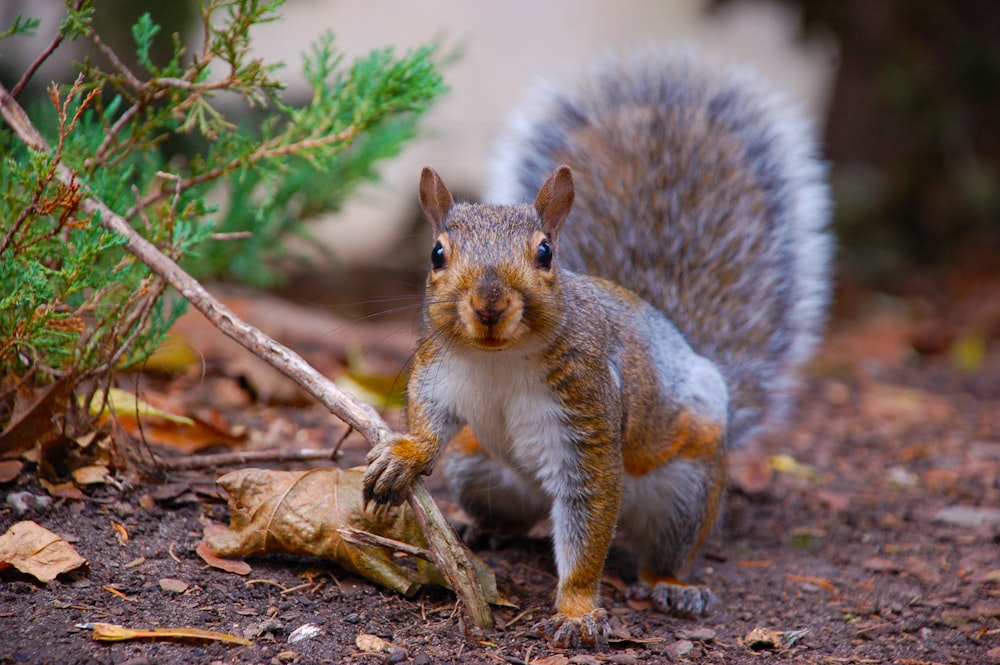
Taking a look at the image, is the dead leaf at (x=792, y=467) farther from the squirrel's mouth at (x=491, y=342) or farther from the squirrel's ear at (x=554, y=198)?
the squirrel's mouth at (x=491, y=342)

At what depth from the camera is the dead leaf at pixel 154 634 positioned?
185cm

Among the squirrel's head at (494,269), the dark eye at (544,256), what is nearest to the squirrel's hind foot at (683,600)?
the squirrel's head at (494,269)

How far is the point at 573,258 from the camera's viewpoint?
3.05 m

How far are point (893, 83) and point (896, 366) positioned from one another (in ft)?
7.66

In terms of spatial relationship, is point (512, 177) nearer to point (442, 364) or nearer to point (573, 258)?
point (573, 258)

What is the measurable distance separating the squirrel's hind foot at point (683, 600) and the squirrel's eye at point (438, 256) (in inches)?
44.6

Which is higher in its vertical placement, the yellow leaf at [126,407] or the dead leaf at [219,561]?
the yellow leaf at [126,407]

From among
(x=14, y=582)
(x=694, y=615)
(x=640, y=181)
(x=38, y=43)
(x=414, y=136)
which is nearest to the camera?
(x=14, y=582)

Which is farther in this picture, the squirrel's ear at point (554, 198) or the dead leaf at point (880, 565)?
the dead leaf at point (880, 565)

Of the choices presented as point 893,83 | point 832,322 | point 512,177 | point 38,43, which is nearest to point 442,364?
point 512,177

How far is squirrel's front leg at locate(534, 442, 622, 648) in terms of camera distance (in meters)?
2.27

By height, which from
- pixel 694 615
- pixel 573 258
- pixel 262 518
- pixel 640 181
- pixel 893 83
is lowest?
pixel 694 615

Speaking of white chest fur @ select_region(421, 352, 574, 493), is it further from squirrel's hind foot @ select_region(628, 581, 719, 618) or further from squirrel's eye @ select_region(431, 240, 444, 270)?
squirrel's hind foot @ select_region(628, 581, 719, 618)

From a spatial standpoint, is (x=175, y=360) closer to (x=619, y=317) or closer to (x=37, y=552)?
(x=37, y=552)
